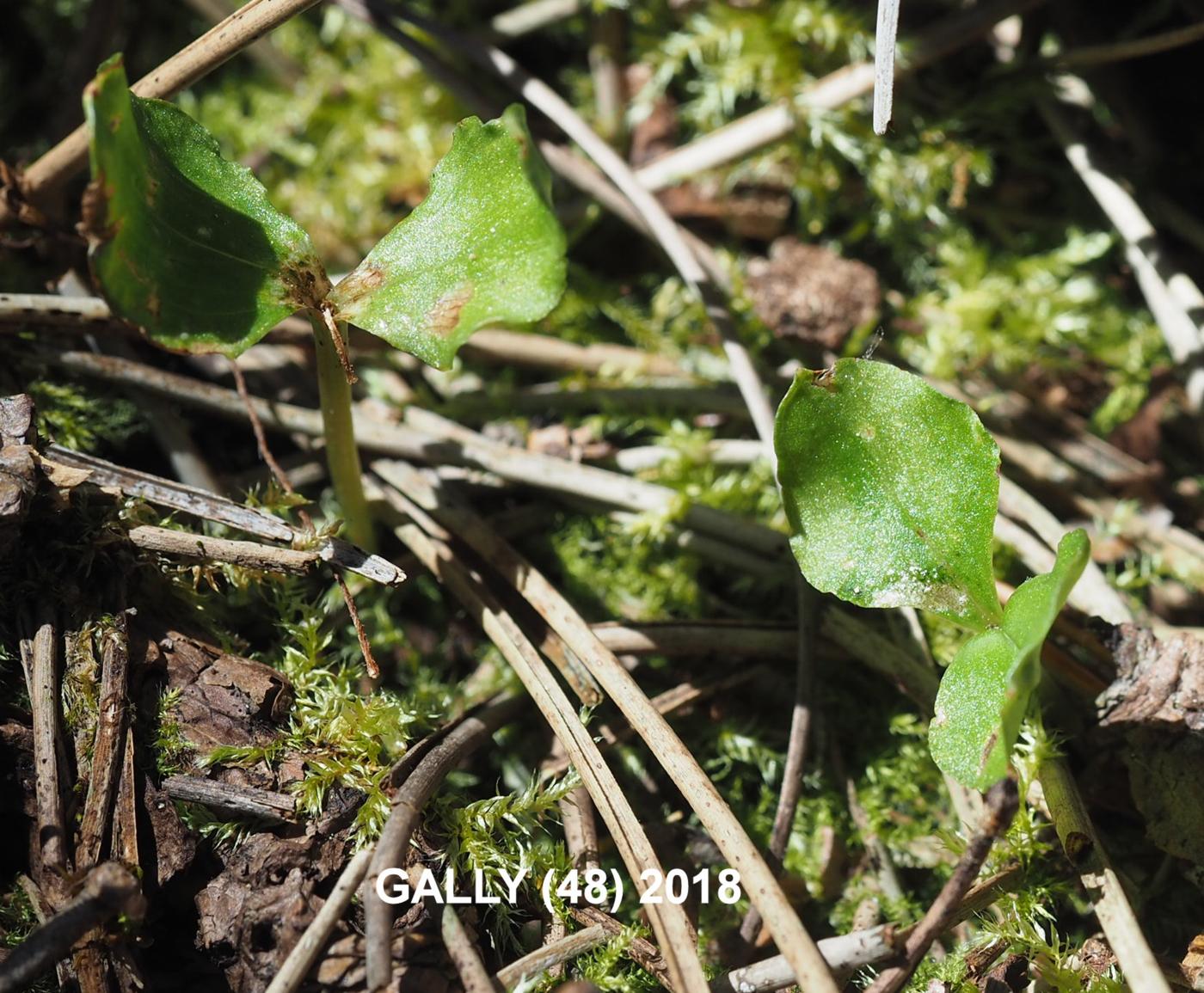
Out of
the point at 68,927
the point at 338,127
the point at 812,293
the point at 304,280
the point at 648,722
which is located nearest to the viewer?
the point at 68,927

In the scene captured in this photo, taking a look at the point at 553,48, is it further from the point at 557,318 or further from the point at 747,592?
the point at 747,592

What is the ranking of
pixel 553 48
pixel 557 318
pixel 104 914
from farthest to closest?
pixel 553 48, pixel 557 318, pixel 104 914

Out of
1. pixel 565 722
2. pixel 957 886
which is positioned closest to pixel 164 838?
pixel 565 722

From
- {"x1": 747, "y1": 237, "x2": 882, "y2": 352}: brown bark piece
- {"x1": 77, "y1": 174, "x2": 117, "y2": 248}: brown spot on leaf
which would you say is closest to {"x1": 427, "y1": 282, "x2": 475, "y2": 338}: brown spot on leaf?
{"x1": 77, "y1": 174, "x2": 117, "y2": 248}: brown spot on leaf

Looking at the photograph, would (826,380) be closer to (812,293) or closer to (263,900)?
(812,293)

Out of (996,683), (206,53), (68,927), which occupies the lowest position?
(996,683)

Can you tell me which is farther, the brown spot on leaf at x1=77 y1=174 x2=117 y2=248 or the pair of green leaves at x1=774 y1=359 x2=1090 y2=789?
the pair of green leaves at x1=774 y1=359 x2=1090 y2=789

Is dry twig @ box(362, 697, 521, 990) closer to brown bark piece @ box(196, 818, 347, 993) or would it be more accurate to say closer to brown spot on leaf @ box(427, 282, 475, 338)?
brown bark piece @ box(196, 818, 347, 993)

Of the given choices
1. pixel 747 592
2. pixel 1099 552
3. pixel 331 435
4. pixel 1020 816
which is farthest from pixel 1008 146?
pixel 331 435
